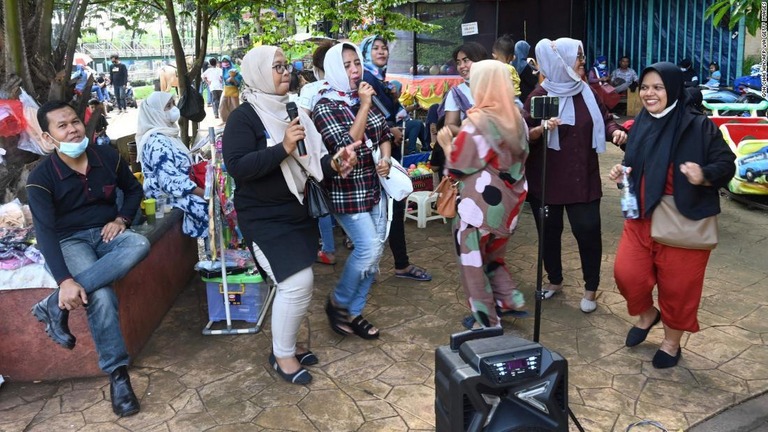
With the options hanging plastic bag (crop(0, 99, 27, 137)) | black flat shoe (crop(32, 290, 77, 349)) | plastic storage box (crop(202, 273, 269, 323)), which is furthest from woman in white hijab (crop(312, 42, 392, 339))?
hanging plastic bag (crop(0, 99, 27, 137))

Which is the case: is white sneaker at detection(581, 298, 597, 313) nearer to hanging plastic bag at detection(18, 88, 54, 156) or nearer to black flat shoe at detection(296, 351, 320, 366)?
black flat shoe at detection(296, 351, 320, 366)

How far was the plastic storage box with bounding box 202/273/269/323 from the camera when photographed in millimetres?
4434

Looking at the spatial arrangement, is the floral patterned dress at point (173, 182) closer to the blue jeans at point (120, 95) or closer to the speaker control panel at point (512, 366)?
the speaker control panel at point (512, 366)

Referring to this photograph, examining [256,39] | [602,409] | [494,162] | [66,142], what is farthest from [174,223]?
[256,39]

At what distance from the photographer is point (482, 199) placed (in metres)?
3.76

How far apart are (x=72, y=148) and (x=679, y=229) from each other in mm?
3279

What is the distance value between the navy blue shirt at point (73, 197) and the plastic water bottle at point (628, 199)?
2.86 m

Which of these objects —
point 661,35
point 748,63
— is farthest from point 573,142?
point 661,35

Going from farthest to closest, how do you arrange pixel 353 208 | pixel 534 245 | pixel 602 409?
pixel 534 245, pixel 353 208, pixel 602 409

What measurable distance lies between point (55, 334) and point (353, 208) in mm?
1719

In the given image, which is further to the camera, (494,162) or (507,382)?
(494,162)

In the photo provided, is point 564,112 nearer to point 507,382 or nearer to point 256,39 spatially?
point 507,382

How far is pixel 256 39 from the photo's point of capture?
9789 millimetres

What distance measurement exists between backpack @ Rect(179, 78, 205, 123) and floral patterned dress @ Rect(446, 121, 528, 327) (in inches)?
180
